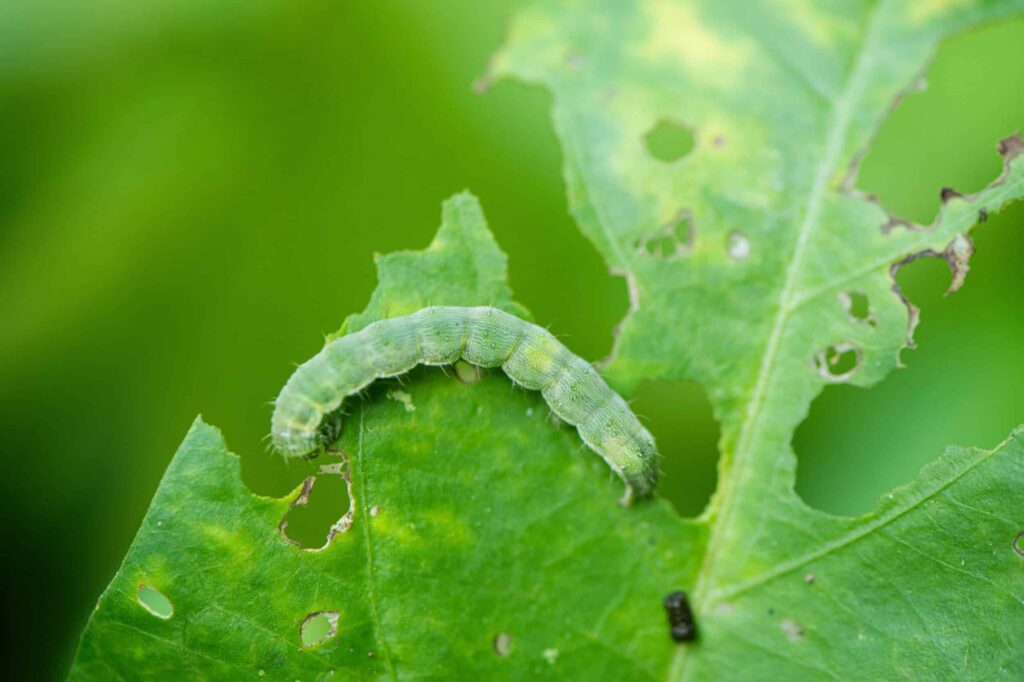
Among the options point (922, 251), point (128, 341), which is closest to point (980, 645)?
point (922, 251)

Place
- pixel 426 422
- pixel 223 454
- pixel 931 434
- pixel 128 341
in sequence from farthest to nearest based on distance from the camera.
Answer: pixel 128 341 < pixel 931 434 < pixel 426 422 < pixel 223 454

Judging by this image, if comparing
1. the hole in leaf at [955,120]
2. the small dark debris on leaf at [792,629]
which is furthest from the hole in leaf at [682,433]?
the hole in leaf at [955,120]

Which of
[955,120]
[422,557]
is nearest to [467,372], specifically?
[422,557]

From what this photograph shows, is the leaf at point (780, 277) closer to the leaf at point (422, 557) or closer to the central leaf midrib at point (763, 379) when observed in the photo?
the central leaf midrib at point (763, 379)

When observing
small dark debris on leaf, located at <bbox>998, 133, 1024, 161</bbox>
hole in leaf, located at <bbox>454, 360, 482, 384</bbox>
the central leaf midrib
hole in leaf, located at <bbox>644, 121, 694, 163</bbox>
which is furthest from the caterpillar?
small dark debris on leaf, located at <bbox>998, 133, 1024, 161</bbox>

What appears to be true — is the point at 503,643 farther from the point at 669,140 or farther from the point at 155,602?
the point at 669,140

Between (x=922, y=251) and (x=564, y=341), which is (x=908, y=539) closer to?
(x=922, y=251)

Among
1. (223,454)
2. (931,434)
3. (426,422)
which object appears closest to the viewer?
(223,454)
